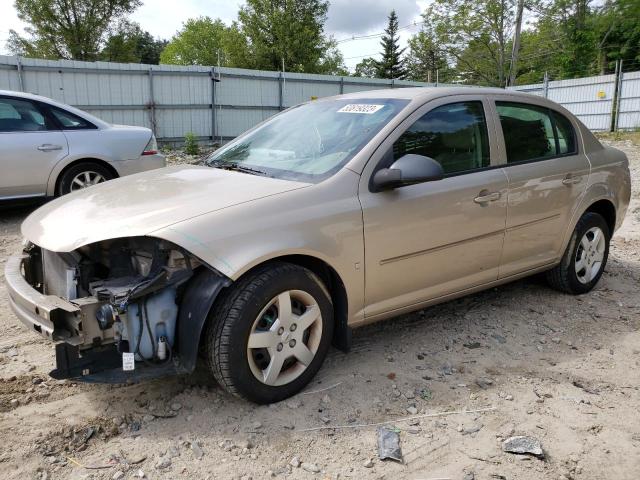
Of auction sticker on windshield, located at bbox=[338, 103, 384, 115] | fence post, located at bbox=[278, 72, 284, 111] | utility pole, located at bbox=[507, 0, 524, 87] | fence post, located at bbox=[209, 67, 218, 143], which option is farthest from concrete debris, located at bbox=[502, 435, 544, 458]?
utility pole, located at bbox=[507, 0, 524, 87]

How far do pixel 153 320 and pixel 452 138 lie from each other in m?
2.17

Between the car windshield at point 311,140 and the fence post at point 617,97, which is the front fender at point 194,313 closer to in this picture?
the car windshield at point 311,140

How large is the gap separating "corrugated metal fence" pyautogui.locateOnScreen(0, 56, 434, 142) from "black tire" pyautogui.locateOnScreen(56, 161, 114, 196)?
7.61 meters

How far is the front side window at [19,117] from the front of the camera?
6.56 m

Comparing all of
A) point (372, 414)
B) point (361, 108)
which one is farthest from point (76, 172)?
point (372, 414)

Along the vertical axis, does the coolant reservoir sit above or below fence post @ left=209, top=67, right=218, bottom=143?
below

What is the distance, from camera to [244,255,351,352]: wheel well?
2.98 metres

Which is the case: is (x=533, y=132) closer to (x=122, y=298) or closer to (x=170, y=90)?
(x=122, y=298)

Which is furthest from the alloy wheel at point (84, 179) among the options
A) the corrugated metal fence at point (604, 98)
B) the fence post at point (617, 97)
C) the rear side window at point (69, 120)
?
the fence post at point (617, 97)

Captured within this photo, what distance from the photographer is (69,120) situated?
22.8ft

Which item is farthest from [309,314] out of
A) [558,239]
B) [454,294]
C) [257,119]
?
[257,119]

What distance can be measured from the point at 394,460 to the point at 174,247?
4.58 feet

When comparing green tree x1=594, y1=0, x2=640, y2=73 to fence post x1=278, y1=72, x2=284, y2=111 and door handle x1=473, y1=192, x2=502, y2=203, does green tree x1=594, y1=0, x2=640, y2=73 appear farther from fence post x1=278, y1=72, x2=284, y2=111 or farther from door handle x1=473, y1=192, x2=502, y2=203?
door handle x1=473, y1=192, x2=502, y2=203

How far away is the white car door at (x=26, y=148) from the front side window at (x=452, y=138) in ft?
16.6
